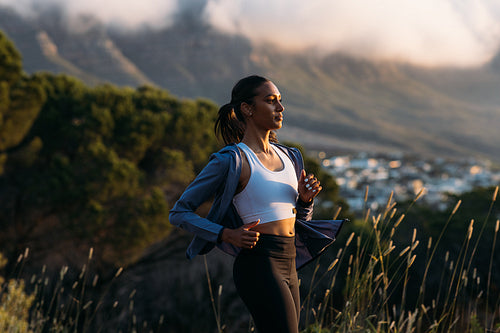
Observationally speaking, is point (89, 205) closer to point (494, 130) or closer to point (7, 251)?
point (7, 251)

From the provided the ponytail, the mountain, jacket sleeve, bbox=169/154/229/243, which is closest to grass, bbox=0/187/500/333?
jacket sleeve, bbox=169/154/229/243

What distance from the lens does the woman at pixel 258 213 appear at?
2.01 m

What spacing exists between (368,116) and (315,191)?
170 metres

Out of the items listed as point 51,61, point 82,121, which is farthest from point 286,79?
point 82,121

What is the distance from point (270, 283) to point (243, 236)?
23 centimetres

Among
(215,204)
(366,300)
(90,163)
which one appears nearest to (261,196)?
(215,204)

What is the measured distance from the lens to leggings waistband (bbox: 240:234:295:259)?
6.81 ft

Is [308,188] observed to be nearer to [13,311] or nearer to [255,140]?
[255,140]

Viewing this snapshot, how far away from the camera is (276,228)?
2.13 meters

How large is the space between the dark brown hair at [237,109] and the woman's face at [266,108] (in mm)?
26

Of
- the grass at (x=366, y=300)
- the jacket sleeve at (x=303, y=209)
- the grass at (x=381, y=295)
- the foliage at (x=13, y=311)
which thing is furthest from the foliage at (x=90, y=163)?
the jacket sleeve at (x=303, y=209)

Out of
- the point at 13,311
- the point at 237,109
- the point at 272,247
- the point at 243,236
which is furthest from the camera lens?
the point at 13,311

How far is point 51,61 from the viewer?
148 m

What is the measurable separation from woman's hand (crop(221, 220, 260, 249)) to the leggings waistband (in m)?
0.10
